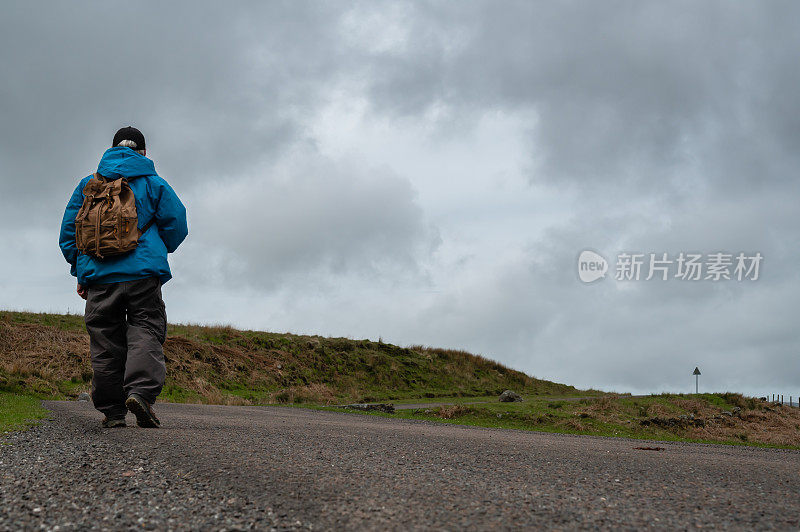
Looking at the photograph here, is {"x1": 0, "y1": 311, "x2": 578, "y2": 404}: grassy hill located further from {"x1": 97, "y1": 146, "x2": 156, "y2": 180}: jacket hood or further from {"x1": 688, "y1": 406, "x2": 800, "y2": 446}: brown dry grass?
{"x1": 688, "y1": 406, "x2": 800, "y2": 446}: brown dry grass

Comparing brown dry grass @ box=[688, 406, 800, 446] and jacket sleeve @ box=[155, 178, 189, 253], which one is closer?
jacket sleeve @ box=[155, 178, 189, 253]

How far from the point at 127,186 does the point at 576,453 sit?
4665 mm

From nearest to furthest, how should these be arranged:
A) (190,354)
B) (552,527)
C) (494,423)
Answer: (552,527) < (494,423) < (190,354)

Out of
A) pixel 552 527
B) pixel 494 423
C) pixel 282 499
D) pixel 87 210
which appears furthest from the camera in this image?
pixel 494 423

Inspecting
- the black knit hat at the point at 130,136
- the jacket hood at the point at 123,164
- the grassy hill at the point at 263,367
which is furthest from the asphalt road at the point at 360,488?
the grassy hill at the point at 263,367

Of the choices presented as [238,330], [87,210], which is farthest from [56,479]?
[238,330]

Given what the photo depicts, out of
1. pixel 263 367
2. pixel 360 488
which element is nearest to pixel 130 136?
pixel 360 488

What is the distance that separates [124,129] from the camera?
6.20m

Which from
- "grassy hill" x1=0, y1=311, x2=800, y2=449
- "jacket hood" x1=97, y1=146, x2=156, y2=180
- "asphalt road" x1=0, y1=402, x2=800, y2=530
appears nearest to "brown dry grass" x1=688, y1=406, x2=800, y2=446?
"grassy hill" x1=0, y1=311, x2=800, y2=449

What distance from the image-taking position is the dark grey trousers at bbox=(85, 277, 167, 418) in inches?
214

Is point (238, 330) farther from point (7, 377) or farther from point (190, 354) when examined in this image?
point (7, 377)

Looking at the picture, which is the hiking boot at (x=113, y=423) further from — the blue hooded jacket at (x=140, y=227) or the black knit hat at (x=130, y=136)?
the black knit hat at (x=130, y=136)

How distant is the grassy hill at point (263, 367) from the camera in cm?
1622

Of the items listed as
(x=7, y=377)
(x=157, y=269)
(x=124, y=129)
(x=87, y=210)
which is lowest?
(x=7, y=377)
